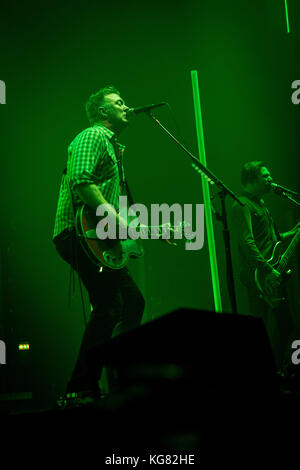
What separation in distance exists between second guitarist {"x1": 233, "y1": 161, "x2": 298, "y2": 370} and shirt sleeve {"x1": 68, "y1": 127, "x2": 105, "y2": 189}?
1.66 m

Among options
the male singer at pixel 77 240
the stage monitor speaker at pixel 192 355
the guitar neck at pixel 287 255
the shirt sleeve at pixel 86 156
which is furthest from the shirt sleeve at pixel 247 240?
the stage monitor speaker at pixel 192 355

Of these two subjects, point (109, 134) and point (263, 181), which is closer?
point (109, 134)

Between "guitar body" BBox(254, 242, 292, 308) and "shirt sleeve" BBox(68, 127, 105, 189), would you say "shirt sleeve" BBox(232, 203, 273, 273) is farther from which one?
"shirt sleeve" BBox(68, 127, 105, 189)

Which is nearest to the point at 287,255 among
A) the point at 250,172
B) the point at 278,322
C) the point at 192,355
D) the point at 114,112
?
the point at 278,322

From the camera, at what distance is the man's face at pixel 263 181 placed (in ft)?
Answer: 14.0

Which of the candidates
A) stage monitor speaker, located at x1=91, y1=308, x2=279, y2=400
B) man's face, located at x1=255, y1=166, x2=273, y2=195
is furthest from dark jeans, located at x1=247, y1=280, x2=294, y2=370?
stage monitor speaker, located at x1=91, y1=308, x2=279, y2=400

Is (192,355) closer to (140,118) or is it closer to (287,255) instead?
(287,255)

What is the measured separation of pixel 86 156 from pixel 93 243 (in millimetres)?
443

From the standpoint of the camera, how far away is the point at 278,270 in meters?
4.38

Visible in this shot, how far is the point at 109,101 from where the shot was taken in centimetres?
332

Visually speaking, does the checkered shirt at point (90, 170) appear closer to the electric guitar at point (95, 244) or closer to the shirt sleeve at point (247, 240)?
the electric guitar at point (95, 244)

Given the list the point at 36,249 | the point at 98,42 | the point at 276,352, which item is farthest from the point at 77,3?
the point at 276,352
